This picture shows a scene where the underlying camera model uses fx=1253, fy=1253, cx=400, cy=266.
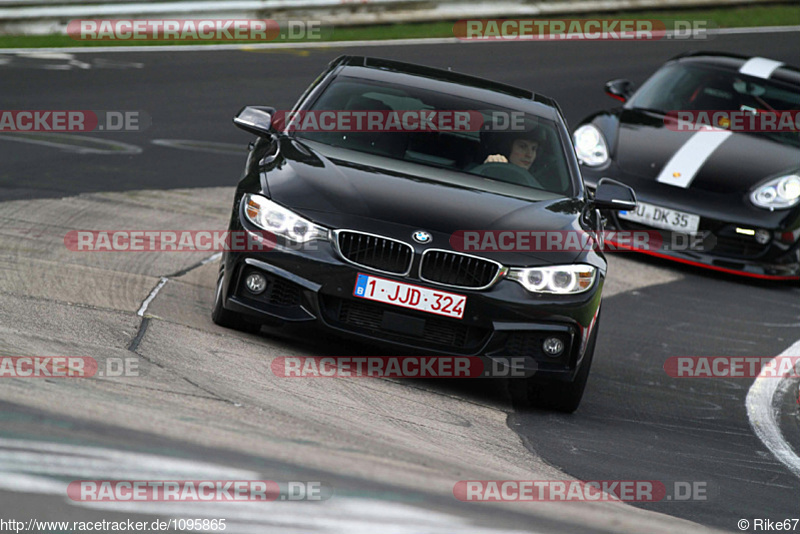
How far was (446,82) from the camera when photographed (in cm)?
763

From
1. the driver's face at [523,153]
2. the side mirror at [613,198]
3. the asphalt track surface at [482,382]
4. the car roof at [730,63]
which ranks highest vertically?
the driver's face at [523,153]

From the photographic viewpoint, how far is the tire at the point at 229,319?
20.6 feet

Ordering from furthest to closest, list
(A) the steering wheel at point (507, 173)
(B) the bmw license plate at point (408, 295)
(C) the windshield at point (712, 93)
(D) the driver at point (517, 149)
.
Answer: (C) the windshield at point (712, 93)
(D) the driver at point (517, 149)
(A) the steering wheel at point (507, 173)
(B) the bmw license plate at point (408, 295)

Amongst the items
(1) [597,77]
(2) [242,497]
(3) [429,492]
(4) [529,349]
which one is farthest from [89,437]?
(1) [597,77]

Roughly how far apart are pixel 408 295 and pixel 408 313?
0.30 ft

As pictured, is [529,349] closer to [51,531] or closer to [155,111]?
[51,531]

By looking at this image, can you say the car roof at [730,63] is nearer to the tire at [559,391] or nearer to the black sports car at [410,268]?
the black sports car at [410,268]

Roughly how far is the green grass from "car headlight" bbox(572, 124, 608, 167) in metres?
7.53

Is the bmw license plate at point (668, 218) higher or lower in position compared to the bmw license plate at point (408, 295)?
lower

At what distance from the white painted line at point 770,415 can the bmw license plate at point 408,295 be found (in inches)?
70.8

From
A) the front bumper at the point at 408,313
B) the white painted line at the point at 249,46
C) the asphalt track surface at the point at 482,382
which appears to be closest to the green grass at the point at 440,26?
the white painted line at the point at 249,46

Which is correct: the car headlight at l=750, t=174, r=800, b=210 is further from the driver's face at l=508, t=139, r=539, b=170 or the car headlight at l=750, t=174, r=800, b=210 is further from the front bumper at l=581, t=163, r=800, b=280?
the driver's face at l=508, t=139, r=539, b=170

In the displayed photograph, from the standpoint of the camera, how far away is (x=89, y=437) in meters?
3.75

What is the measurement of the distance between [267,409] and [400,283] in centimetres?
122
